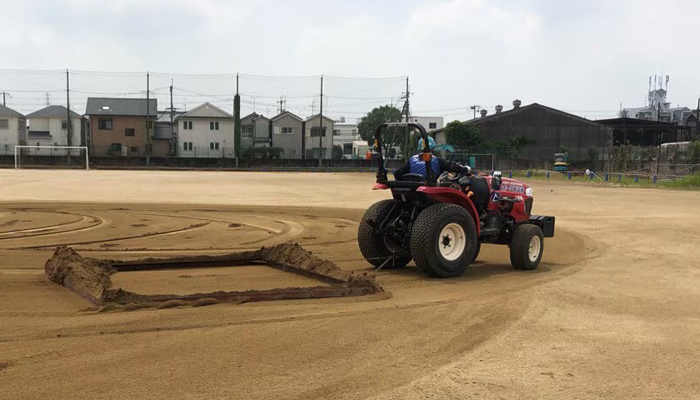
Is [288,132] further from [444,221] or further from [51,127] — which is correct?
[444,221]

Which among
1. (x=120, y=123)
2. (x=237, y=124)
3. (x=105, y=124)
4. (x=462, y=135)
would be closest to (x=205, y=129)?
(x=237, y=124)

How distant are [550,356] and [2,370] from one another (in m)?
3.94

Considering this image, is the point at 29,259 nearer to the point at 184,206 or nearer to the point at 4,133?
the point at 184,206

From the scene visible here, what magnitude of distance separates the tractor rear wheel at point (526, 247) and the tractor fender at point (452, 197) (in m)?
0.65

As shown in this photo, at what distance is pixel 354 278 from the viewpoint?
6695 millimetres

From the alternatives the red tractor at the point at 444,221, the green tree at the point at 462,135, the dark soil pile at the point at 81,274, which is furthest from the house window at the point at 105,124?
the red tractor at the point at 444,221

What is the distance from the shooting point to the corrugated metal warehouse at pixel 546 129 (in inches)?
2586

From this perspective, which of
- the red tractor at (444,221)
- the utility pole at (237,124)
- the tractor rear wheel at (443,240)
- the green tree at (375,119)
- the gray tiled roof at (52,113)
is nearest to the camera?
the tractor rear wheel at (443,240)

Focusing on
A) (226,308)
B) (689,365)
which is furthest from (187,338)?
(689,365)

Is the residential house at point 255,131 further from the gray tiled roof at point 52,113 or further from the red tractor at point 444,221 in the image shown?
the red tractor at point 444,221

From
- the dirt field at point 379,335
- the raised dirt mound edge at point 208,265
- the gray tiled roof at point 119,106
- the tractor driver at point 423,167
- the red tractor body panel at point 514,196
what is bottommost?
the dirt field at point 379,335

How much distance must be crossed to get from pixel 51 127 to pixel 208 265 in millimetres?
76083

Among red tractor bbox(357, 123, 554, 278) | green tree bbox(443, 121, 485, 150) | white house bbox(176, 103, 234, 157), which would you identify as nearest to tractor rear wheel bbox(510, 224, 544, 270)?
red tractor bbox(357, 123, 554, 278)

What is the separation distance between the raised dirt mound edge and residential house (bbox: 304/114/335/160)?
70.6 meters
